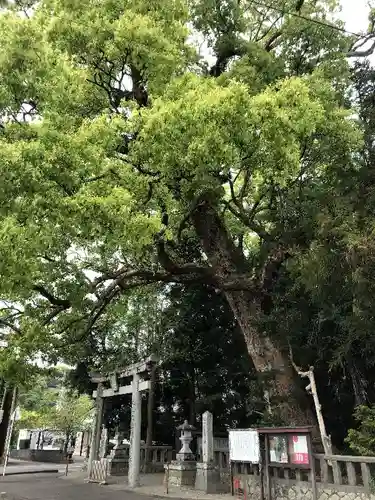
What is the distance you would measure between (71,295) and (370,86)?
28.2 feet

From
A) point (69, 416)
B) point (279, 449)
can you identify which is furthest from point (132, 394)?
point (69, 416)

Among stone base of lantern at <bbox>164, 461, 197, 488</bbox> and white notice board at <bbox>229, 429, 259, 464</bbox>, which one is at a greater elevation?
white notice board at <bbox>229, 429, 259, 464</bbox>

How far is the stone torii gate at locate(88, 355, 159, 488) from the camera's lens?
11.8 meters

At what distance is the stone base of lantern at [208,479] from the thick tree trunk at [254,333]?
236 cm

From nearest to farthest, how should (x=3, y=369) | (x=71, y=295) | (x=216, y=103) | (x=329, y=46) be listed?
(x=216, y=103), (x=71, y=295), (x=3, y=369), (x=329, y=46)

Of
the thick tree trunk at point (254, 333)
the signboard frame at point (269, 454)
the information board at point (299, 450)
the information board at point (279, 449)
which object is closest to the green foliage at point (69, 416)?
the thick tree trunk at point (254, 333)

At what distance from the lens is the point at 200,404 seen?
14094mm

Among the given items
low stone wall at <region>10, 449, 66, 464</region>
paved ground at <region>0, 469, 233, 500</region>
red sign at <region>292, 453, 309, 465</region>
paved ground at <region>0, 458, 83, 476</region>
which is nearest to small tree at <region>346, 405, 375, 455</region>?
red sign at <region>292, 453, 309, 465</region>

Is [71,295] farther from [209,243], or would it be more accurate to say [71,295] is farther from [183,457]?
[183,457]

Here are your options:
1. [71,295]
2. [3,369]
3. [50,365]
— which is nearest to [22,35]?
[71,295]

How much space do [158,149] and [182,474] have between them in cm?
A: 827

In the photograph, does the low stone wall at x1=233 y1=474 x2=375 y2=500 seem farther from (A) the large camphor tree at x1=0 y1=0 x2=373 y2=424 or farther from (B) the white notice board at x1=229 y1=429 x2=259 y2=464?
(A) the large camphor tree at x1=0 y1=0 x2=373 y2=424

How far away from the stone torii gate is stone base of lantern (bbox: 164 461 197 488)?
0.93 meters

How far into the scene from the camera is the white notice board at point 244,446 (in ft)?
29.4
